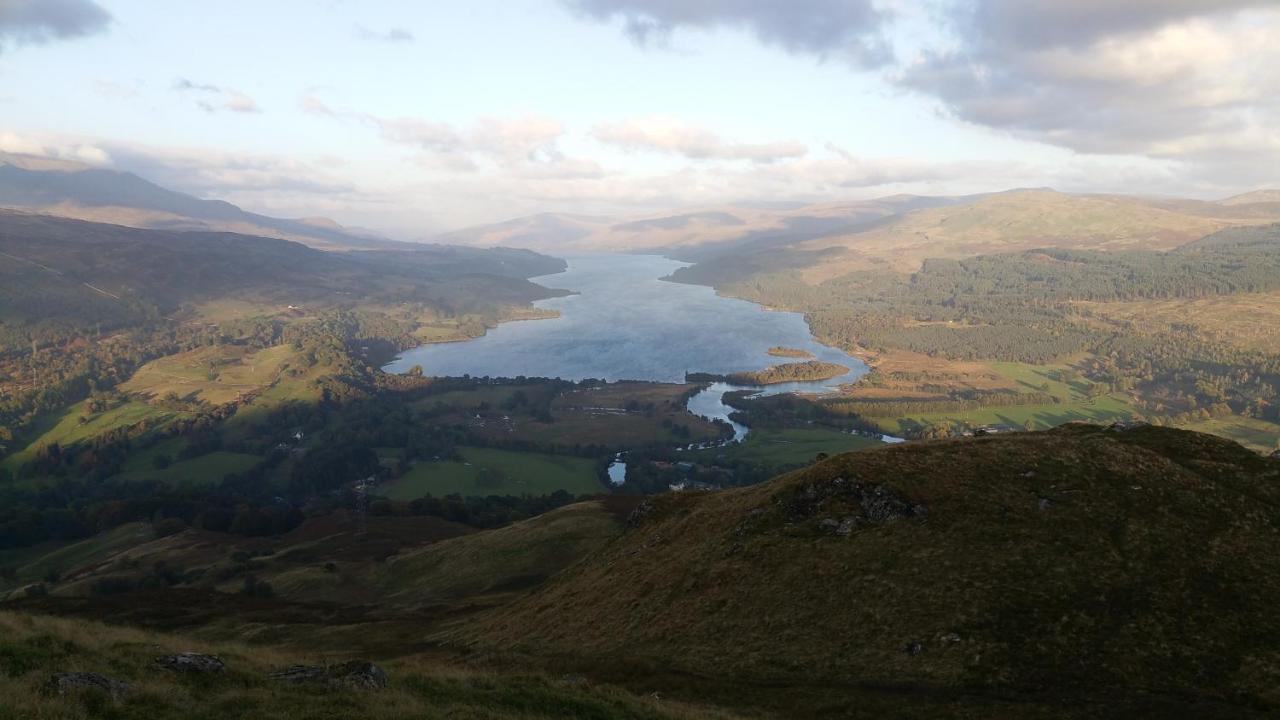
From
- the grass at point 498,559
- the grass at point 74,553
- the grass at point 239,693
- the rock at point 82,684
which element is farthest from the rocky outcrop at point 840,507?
the grass at point 74,553

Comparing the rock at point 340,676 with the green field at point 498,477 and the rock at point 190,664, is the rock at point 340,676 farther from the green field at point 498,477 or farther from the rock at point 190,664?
the green field at point 498,477

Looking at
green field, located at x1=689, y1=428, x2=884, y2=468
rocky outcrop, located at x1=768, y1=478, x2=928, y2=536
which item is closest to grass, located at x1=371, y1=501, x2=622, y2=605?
rocky outcrop, located at x1=768, y1=478, x2=928, y2=536

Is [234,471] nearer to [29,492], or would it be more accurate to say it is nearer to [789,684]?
[29,492]

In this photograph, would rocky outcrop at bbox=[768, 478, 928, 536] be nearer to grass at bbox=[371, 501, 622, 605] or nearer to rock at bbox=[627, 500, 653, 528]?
rock at bbox=[627, 500, 653, 528]

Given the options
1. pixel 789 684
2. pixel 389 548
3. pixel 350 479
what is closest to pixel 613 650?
pixel 789 684

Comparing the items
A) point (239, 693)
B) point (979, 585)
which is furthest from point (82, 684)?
point (979, 585)

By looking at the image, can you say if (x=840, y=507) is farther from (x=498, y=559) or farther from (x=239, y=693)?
(x=498, y=559)
